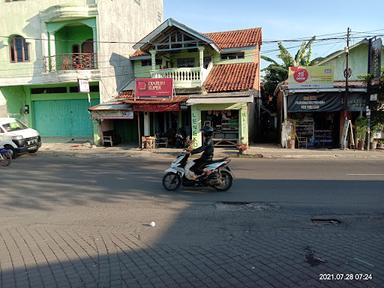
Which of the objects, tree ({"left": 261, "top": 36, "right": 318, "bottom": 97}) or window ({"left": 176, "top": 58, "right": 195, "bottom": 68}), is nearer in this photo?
window ({"left": 176, "top": 58, "right": 195, "bottom": 68})

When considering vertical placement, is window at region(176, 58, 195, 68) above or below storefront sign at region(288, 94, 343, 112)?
above

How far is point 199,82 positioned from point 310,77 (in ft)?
18.9

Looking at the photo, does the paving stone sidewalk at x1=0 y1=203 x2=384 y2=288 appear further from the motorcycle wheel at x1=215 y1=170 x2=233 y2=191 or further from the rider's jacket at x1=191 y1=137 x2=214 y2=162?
the rider's jacket at x1=191 y1=137 x2=214 y2=162

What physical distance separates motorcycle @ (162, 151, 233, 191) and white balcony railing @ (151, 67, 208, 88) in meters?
11.1

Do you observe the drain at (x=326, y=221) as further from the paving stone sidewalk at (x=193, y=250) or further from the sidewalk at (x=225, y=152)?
the sidewalk at (x=225, y=152)

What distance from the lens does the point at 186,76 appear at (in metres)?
19.6

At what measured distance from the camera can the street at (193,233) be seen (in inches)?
153

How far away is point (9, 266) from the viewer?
4.30 meters

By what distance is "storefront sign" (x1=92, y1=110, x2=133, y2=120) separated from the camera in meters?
19.3

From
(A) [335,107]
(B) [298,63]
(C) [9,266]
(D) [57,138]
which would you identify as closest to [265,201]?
(C) [9,266]

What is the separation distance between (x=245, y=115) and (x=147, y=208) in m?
12.1

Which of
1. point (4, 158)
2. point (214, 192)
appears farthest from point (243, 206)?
point (4, 158)
